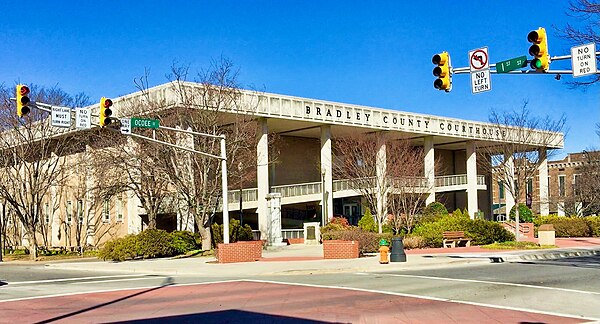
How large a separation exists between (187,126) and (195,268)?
11.3 metres

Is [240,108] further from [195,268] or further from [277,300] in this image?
[277,300]

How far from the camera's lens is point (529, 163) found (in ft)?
159

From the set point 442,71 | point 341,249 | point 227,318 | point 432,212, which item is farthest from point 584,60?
point 432,212

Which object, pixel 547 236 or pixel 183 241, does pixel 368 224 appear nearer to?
pixel 547 236

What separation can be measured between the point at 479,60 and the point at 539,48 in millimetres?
2145

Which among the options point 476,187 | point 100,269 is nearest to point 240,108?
point 100,269

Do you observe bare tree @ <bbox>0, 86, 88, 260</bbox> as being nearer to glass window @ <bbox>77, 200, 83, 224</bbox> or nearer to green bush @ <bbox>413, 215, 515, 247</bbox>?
glass window @ <bbox>77, 200, 83, 224</bbox>

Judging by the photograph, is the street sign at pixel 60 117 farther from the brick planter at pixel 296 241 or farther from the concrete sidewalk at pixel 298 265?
the brick planter at pixel 296 241

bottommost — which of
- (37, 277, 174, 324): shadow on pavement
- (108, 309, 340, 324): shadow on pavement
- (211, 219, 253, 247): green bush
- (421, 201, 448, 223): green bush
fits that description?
(37, 277, 174, 324): shadow on pavement

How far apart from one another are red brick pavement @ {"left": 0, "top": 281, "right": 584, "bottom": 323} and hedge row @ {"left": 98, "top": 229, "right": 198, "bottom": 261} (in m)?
14.7

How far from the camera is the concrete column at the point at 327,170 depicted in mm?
49969

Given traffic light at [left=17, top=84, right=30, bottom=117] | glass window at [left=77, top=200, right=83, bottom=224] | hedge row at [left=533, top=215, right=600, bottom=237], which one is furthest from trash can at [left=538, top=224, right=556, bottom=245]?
glass window at [left=77, top=200, right=83, bottom=224]

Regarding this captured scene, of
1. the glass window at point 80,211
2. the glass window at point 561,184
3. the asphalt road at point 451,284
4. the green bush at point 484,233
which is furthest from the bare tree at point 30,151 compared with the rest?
the glass window at point 561,184

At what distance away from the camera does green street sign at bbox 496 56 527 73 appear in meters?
16.9
